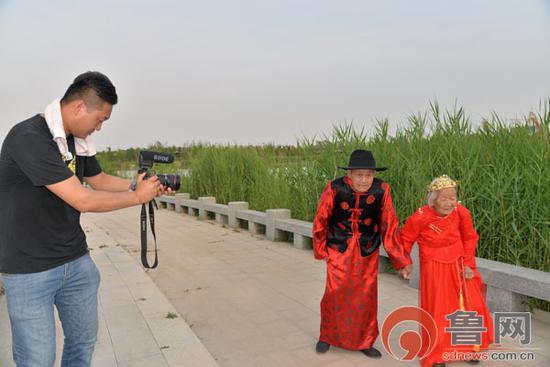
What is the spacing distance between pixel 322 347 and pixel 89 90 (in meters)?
2.58

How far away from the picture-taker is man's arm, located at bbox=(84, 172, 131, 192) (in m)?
2.61

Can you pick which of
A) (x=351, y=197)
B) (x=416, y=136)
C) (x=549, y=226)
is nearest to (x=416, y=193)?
(x=416, y=136)

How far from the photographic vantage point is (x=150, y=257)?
266 inches

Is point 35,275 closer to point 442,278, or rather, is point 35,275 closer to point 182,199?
point 442,278

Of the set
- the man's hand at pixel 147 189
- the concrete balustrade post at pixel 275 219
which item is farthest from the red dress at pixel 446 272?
A: the concrete balustrade post at pixel 275 219

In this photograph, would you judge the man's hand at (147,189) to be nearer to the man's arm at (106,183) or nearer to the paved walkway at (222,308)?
the man's arm at (106,183)

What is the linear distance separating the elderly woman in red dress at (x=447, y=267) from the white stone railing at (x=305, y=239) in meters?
0.85

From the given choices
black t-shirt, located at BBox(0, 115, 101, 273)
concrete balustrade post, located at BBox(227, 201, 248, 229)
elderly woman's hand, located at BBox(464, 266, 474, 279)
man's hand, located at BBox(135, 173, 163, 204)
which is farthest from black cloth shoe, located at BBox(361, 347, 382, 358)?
concrete balustrade post, located at BBox(227, 201, 248, 229)

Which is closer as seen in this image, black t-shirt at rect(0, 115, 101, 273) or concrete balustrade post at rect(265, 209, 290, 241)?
black t-shirt at rect(0, 115, 101, 273)

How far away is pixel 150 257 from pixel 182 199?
608cm

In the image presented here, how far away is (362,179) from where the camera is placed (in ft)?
10.8

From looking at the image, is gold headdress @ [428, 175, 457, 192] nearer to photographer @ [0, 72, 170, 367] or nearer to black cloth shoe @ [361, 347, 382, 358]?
black cloth shoe @ [361, 347, 382, 358]

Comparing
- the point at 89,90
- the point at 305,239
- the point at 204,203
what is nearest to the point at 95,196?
the point at 89,90

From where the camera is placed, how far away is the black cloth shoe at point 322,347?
3434 millimetres
